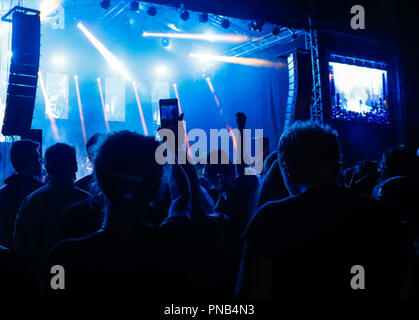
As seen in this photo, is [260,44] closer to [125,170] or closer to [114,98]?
[114,98]

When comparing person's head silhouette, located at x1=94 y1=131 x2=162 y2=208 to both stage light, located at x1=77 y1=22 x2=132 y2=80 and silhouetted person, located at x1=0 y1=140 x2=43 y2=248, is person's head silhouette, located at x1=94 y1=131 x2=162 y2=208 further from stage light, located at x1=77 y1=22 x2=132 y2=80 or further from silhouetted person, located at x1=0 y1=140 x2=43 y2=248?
stage light, located at x1=77 y1=22 x2=132 y2=80

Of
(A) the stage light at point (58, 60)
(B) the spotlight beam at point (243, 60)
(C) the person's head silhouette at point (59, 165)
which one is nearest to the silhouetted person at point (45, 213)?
(C) the person's head silhouette at point (59, 165)

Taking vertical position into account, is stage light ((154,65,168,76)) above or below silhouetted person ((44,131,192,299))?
above

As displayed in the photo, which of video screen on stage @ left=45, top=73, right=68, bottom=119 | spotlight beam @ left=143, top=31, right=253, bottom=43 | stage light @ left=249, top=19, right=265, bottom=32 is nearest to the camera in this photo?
stage light @ left=249, top=19, right=265, bottom=32

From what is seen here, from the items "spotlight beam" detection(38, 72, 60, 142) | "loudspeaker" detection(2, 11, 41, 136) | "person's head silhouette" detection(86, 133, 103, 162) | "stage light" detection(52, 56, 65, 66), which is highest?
"stage light" detection(52, 56, 65, 66)

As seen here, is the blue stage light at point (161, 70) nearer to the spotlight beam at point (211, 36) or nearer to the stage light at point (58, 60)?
the spotlight beam at point (211, 36)

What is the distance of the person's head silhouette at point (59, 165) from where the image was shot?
2.20m

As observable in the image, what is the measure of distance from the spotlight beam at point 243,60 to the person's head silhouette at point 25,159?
28.1 feet

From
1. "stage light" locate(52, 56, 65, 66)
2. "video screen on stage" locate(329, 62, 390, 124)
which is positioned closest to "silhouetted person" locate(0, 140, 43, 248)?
"video screen on stage" locate(329, 62, 390, 124)

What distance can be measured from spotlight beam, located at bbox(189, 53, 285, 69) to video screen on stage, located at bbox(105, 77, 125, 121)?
8.50 ft

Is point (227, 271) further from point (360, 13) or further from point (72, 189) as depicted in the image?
point (360, 13)

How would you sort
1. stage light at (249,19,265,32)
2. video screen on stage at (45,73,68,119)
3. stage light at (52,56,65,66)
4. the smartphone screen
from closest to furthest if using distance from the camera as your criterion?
the smartphone screen, stage light at (249,19,265,32), video screen on stage at (45,73,68,119), stage light at (52,56,65,66)

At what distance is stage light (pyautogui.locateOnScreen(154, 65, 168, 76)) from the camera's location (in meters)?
13.4

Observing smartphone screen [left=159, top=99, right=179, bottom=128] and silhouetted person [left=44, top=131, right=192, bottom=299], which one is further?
smartphone screen [left=159, top=99, right=179, bottom=128]
